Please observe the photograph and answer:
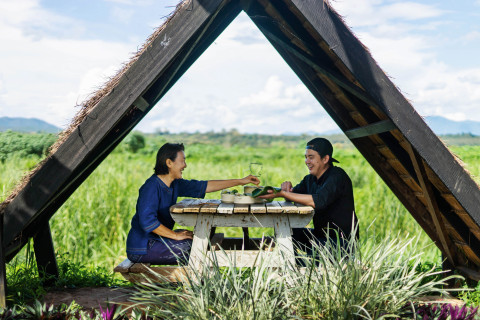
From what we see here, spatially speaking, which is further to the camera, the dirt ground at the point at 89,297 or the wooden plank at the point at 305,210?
the dirt ground at the point at 89,297

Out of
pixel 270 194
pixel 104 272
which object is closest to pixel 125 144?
pixel 104 272

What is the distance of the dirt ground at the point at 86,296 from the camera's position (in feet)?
15.3

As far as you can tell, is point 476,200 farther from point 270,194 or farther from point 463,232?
point 270,194

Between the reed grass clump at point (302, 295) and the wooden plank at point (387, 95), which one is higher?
the wooden plank at point (387, 95)

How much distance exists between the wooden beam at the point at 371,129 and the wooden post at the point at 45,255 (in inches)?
124

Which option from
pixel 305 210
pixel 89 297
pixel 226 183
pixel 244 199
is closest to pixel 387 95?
pixel 305 210

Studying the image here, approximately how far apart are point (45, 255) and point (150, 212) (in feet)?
5.34

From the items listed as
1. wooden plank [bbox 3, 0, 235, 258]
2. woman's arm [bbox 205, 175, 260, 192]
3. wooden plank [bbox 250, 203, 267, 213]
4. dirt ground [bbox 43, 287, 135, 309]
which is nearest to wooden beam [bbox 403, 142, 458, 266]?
wooden plank [bbox 250, 203, 267, 213]

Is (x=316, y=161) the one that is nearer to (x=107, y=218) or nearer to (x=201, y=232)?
(x=201, y=232)

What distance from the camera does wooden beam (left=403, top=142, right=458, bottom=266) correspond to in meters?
4.06

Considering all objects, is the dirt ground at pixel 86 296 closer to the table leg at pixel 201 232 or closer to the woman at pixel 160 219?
the woman at pixel 160 219

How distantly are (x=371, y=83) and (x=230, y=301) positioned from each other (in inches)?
68.0

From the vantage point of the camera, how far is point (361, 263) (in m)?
3.28

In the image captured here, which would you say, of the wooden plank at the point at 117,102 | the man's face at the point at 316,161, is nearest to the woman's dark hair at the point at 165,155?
the wooden plank at the point at 117,102
